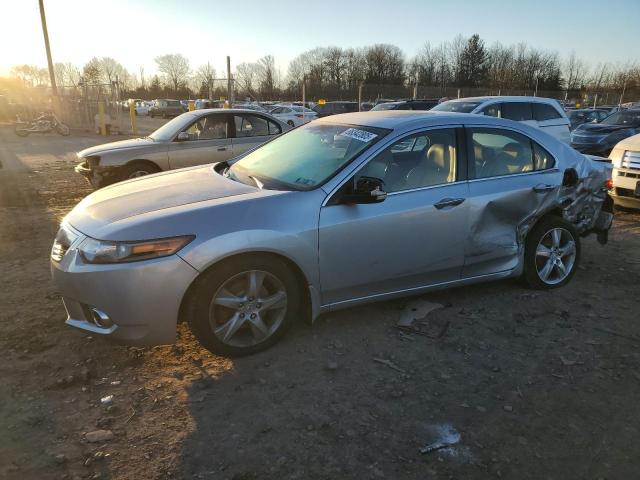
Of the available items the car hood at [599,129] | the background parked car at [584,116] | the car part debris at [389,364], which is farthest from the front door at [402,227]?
the background parked car at [584,116]

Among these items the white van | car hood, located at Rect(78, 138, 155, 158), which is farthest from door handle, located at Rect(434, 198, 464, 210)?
the white van

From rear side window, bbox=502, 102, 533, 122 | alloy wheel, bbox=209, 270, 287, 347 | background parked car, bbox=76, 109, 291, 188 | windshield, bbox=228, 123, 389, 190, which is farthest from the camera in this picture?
rear side window, bbox=502, 102, 533, 122

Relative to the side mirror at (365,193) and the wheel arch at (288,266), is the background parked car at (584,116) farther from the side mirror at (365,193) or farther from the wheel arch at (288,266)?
the wheel arch at (288,266)

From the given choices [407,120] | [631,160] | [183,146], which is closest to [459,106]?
[631,160]

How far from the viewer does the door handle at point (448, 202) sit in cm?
372

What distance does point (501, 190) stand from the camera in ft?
13.2

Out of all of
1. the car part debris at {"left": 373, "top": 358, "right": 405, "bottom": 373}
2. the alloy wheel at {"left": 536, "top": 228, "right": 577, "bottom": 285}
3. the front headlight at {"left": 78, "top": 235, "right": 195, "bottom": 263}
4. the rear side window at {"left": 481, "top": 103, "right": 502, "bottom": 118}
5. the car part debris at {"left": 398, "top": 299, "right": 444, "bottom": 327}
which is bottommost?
the car part debris at {"left": 373, "top": 358, "right": 405, "bottom": 373}

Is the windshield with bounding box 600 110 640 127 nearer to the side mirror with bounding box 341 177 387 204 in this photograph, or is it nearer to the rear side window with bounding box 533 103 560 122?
the rear side window with bounding box 533 103 560 122

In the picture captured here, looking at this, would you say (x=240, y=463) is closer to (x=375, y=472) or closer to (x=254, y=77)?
(x=375, y=472)

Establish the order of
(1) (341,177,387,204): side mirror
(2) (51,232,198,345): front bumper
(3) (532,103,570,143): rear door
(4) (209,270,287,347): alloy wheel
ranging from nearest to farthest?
(2) (51,232,198,345): front bumper → (4) (209,270,287,347): alloy wheel → (1) (341,177,387,204): side mirror → (3) (532,103,570,143): rear door

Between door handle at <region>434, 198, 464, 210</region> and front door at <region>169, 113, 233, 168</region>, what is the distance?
18.2ft

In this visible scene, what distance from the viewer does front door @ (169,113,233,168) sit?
834 cm

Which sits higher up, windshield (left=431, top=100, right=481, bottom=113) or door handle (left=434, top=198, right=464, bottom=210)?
windshield (left=431, top=100, right=481, bottom=113)

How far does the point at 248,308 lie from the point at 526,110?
9.88 m
